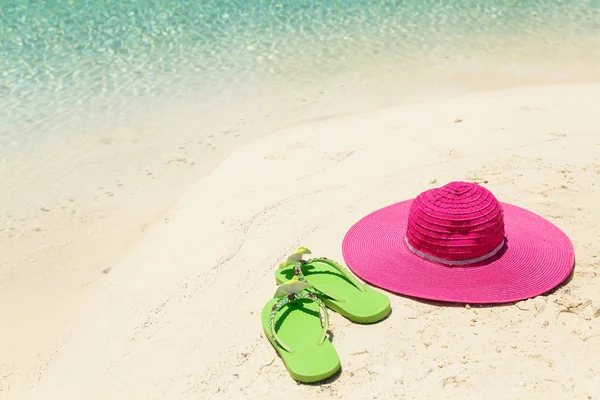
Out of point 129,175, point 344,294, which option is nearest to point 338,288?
point 344,294

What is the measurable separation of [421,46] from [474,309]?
5886 millimetres

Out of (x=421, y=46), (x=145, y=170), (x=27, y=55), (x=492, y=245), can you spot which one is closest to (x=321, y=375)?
(x=492, y=245)

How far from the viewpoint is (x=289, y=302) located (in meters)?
3.61

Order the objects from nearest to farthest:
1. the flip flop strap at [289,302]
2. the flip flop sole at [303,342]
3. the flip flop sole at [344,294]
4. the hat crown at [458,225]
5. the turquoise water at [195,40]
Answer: the flip flop sole at [303,342] < the flip flop strap at [289,302] < the flip flop sole at [344,294] < the hat crown at [458,225] < the turquoise water at [195,40]

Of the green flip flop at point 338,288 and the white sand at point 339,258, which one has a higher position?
the green flip flop at point 338,288

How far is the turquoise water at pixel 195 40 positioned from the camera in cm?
767

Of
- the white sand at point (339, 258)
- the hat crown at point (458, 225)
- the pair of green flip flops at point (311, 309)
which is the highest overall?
the hat crown at point (458, 225)

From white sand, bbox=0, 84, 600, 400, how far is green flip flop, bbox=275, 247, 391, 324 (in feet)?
0.24

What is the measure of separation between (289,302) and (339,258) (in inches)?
23.9

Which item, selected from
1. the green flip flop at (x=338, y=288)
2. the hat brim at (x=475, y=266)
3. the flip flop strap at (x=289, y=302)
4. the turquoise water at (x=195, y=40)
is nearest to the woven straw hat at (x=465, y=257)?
the hat brim at (x=475, y=266)

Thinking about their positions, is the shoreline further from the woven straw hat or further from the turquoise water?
the woven straw hat

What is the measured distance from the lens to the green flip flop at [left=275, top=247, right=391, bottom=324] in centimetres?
348

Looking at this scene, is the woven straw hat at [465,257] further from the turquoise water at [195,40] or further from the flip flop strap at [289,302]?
the turquoise water at [195,40]

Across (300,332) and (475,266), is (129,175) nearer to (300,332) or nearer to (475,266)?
(300,332)
